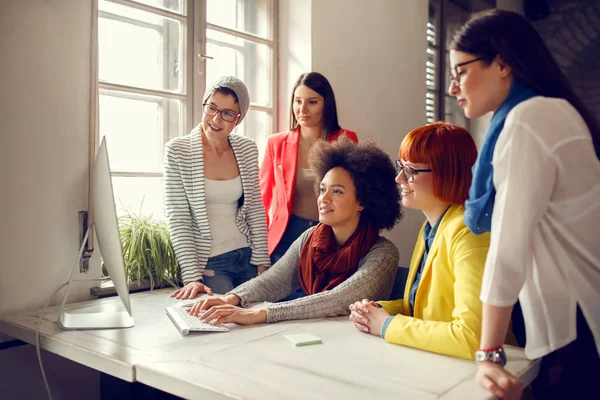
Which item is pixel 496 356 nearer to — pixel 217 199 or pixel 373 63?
pixel 217 199

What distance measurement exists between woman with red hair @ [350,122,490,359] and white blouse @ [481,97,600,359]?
0.64 ft

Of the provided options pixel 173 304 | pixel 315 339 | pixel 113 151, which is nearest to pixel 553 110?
pixel 315 339

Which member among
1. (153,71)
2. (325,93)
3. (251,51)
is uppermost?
(251,51)

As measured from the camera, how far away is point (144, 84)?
276 cm

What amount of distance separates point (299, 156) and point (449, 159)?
1294mm

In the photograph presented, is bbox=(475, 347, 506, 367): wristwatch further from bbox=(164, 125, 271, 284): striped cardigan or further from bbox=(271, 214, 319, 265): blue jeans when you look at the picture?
bbox=(271, 214, 319, 265): blue jeans

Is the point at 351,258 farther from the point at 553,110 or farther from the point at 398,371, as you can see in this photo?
the point at 553,110

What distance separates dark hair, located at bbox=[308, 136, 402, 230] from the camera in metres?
2.18

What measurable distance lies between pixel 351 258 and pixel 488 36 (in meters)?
1.04

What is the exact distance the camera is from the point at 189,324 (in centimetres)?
174

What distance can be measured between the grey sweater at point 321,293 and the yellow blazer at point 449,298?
278 millimetres

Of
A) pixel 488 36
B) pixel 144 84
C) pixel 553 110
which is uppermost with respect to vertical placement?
pixel 144 84

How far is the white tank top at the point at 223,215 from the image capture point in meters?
2.50

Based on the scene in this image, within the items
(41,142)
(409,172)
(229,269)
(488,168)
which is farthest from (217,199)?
(488,168)
